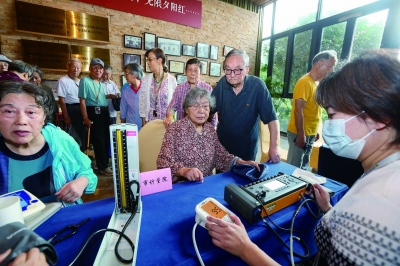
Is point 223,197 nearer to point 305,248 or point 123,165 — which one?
point 305,248

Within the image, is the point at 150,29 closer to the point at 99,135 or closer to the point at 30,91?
the point at 99,135

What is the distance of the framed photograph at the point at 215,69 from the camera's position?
6449 millimetres

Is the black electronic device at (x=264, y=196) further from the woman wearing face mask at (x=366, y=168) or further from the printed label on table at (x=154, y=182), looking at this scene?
the printed label on table at (x=154, y=182)

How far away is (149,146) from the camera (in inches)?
68.9

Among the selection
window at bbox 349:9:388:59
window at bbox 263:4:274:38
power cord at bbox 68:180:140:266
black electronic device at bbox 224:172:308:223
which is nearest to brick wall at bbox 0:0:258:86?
window at bbox 263:4:274:38

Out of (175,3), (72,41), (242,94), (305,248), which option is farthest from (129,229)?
(175,3)

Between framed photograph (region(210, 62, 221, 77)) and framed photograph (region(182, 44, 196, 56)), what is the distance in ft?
2.52

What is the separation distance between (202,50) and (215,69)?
30.5 inches

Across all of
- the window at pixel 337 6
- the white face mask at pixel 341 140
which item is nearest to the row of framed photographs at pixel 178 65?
the window at pixel 337 6

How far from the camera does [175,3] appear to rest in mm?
5391

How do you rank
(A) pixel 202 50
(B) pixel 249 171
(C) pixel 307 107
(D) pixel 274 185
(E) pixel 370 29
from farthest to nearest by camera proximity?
1. (A) pixel 202 50
2. (E) pixel 370 29
3. (C) pixel 307 107
4. (B) pixel 249 171
5. (D) pixel 274 185

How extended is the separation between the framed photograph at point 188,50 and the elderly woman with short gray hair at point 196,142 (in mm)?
4650

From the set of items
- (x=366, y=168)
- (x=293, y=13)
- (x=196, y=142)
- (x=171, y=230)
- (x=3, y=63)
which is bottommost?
(x=171, y=230)

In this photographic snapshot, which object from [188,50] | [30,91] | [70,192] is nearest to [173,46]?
[188,50]
